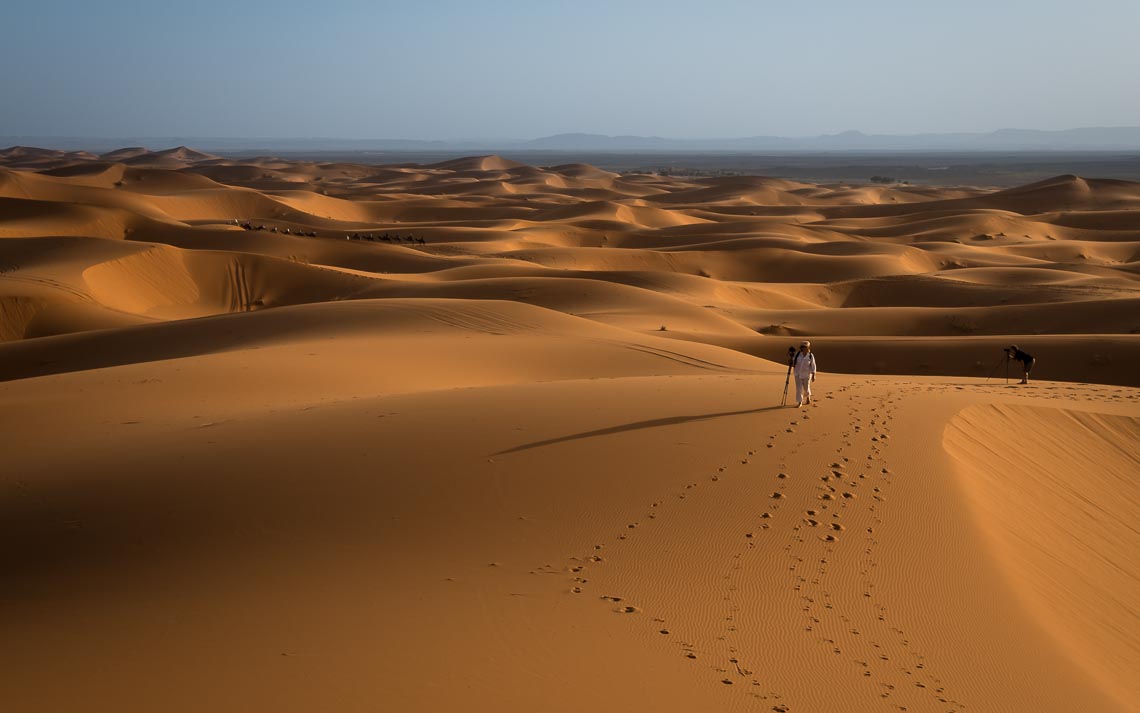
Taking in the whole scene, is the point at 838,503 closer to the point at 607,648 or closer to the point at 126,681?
the point at 607,648

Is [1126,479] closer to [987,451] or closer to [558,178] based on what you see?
[987,451]

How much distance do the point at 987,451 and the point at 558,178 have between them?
10652 centimetres

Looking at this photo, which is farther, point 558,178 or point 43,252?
point 558,178

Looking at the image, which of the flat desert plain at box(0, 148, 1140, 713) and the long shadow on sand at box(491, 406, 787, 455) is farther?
the long shadow on sand at box(491, 406, 787, 455)

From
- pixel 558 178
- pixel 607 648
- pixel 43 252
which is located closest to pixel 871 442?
pixel 607 648

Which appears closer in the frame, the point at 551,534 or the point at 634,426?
the point at 551,534

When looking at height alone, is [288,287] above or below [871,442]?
below

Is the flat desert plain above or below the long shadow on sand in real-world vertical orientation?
below

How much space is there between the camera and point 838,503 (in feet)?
24.5

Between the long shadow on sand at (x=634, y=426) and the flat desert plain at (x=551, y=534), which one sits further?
the long shadow on sand at (x=634, y=426)

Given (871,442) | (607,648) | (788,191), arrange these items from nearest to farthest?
1. (607,648)
2. (871,442)
3. (788,191)

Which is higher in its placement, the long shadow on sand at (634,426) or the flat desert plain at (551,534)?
the long shadow on sand at (634,426)

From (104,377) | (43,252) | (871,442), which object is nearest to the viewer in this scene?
(871,442)

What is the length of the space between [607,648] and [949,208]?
2854 inches
